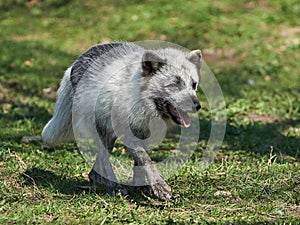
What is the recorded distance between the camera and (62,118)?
20.7ft

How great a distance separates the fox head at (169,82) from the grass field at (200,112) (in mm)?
707

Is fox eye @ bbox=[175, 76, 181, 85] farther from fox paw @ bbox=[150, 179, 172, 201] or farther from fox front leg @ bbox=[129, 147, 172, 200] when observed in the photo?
fox paw @ bbox=[150, 179, 172, 201]

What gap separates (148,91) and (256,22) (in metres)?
7.64

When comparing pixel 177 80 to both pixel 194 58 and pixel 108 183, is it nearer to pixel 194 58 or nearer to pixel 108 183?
pixel 194 58

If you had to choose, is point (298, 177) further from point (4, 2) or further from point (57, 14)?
point (4, 2)

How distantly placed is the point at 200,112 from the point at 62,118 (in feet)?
11.4

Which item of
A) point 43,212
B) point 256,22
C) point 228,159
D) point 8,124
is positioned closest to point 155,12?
point 256,22

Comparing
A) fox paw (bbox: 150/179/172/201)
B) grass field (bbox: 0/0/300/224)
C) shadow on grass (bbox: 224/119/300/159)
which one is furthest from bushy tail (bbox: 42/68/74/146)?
shadow on grass (bbox: 224/119/300/159)

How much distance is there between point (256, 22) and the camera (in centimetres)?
1280

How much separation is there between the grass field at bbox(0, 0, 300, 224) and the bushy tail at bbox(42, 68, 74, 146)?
312mm

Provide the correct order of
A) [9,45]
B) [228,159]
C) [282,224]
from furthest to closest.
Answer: [9,45], [228,159], [282,224]

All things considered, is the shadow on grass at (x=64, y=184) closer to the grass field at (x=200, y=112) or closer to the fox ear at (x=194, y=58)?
the grass field at (x=200, y=112)

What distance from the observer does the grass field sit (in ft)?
17.1

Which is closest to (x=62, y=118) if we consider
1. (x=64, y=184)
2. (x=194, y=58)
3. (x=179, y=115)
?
(x=64, y=184)
